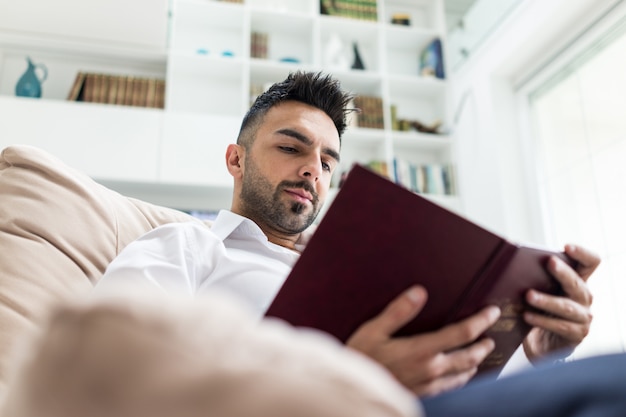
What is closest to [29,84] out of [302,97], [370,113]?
[370,113]

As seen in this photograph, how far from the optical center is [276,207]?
4.50 ft

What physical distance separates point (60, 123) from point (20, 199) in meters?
2.02

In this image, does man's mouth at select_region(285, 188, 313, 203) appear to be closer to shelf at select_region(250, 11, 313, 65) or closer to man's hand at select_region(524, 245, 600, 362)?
man's hand at select_region(524, 245, 600, 362)

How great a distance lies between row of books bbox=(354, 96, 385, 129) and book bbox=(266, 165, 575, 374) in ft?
9.25

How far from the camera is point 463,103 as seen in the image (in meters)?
3.55

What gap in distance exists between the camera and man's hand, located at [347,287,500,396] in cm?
67

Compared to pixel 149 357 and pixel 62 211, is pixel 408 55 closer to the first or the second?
pixel 62 211

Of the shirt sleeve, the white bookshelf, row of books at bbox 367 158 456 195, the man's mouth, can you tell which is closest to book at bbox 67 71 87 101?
the white bookshelf

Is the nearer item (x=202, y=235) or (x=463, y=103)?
(x=202, y=235)

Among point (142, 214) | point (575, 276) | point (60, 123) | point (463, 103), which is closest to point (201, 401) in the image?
point (575, 276)

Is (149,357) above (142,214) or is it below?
below

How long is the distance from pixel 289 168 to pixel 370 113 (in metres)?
2.21

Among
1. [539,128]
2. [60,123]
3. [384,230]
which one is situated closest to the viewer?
[384,230]

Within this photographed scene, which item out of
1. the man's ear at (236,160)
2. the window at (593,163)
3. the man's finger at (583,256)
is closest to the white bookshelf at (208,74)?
the window at (593,163)
